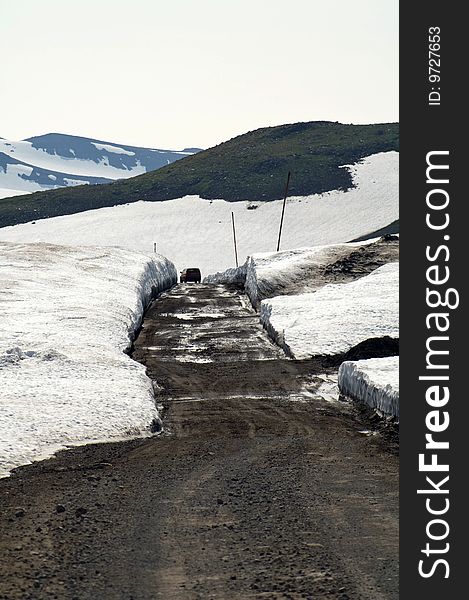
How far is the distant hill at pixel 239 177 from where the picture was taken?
157m

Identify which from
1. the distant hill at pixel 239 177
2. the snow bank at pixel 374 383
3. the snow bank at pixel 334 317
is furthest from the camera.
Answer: the distant hill at pixel 239 177

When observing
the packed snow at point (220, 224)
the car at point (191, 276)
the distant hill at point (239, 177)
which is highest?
the distant hill at point (239, 177)

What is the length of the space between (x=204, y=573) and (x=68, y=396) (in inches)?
375

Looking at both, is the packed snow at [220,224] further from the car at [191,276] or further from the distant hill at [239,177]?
the car at [191,276]

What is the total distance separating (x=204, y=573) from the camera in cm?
812

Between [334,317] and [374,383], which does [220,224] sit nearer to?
[334,317]

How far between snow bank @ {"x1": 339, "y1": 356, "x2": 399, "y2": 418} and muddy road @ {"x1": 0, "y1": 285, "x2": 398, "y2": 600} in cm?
53

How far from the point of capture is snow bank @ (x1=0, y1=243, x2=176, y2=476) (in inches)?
587

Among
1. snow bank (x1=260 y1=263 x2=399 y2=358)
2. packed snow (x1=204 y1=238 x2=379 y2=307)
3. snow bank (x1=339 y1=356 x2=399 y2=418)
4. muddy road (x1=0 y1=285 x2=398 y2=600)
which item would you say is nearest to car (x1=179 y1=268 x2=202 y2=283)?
packed snow (x1=204 y1=238 x2=379 y2=307)

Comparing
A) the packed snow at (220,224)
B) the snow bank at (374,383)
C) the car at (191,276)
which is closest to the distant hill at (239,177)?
the packed snow at (220,224)

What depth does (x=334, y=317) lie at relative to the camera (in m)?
31.4

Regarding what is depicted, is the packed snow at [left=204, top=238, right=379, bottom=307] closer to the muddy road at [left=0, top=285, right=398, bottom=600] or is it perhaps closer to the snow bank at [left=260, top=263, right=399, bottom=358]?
the snow bank at [left=260, top=263, right=399, bottom=358]

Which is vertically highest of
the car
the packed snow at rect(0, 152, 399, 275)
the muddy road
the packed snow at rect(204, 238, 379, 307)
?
the packed snow at rect(0, 152, 399, 275)

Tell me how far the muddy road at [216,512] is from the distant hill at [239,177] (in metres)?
136
